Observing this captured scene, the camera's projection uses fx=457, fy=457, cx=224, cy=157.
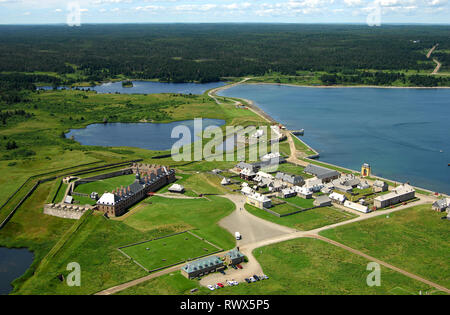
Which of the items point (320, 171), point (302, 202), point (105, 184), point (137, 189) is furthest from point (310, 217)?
point (105, 184)

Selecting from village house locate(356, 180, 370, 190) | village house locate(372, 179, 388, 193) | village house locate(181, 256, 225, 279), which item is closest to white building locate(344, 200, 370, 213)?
village house locate(356, 180, 370, 190)

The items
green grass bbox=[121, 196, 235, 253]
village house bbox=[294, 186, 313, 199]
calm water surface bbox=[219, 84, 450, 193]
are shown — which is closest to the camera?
green grass bbox=[121, 196, 235, 253]

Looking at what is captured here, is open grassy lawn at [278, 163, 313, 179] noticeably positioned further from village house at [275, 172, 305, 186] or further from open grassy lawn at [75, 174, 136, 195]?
open grassy lawn at [75, 174, 136, 195]

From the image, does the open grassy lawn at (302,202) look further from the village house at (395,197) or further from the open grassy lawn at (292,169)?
the open grassy lawn at (292,169)

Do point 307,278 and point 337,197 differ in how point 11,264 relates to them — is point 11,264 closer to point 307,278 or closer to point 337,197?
point 307,278

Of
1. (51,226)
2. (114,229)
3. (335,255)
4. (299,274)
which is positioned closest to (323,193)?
(335,255)

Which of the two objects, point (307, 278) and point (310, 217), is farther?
A: point (310, 217)

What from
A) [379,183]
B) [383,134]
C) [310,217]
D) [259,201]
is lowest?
[310,217]
